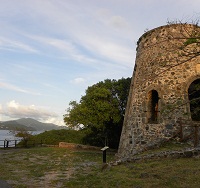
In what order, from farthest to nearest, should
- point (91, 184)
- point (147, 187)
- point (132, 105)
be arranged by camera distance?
point (132, 105)
point (91, 184)
point (147, 187)

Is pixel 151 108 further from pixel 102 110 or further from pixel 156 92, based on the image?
pixel 102 110

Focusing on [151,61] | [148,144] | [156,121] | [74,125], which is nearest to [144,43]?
[151,61]

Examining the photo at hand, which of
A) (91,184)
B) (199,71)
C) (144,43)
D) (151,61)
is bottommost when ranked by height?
(91,184)

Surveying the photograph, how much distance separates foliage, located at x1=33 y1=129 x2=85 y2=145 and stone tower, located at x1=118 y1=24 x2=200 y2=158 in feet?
56.3

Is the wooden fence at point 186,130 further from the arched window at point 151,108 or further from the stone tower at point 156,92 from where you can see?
the arched window at point 151,108

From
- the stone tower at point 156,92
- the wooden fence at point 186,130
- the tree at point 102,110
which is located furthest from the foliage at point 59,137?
the wooden fence at point 186,130

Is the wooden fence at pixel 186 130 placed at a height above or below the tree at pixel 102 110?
below

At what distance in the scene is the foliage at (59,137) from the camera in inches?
Answer: 1211

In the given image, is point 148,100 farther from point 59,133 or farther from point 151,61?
point 59,133

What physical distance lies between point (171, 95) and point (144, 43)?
423 cm

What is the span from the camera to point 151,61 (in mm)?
14680

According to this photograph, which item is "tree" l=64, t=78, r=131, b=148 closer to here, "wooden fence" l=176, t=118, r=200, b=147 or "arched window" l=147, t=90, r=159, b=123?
"arched window" l=147, t=90, r=159, b=123

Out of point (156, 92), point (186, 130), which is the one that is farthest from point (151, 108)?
point (186, 130)

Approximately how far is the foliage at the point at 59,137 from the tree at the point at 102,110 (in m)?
8.60
